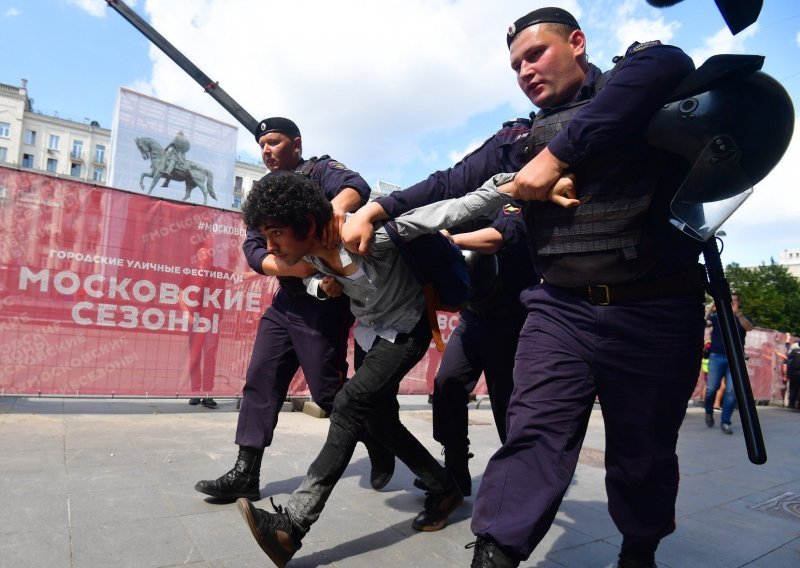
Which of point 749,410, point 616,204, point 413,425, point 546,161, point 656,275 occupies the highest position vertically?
point 546,161

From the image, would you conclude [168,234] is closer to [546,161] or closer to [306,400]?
[306,400]

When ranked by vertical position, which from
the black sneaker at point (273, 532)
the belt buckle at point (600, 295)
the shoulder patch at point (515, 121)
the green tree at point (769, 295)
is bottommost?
the black sneaker at point (273, 532)

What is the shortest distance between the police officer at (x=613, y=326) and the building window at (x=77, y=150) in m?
90.0

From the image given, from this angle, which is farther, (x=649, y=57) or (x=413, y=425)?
(x=413, y=425)

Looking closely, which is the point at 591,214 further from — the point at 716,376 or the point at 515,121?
the point at 716,376

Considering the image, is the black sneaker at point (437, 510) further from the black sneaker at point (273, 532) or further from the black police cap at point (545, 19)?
the black police cap at point (545, 19)

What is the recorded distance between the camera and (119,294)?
210 inches

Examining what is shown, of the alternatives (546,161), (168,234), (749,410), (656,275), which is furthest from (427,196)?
(168,234)

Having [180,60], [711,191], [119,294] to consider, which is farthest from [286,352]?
[180,60]

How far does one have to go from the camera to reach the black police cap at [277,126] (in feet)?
10.2

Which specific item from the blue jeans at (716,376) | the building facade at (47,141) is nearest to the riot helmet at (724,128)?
the blue jeans at (716,376)

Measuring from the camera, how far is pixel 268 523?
6.36 ft

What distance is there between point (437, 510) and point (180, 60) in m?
9.91

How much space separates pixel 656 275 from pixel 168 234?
5.08m
